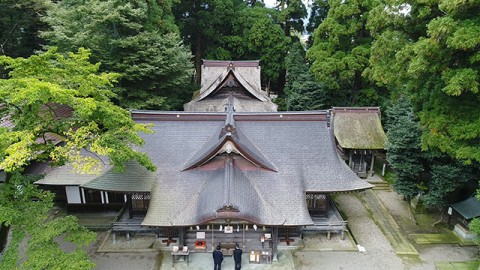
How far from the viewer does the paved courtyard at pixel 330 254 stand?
14.2 m

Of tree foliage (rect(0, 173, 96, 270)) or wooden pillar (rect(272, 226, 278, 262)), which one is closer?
tree foliage (rect(0, 173, 96, 270))

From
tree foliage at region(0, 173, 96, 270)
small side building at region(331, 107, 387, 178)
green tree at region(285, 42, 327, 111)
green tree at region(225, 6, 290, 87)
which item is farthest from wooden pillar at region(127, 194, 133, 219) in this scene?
green tree at region(225, 6, 290, 87)

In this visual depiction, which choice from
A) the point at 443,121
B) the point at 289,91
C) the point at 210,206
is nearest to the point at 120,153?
the point at 210,206

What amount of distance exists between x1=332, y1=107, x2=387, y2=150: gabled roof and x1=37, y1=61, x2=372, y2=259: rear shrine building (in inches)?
246

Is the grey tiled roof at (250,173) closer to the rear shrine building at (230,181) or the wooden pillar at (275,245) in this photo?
the rear shrine building at (230,181)

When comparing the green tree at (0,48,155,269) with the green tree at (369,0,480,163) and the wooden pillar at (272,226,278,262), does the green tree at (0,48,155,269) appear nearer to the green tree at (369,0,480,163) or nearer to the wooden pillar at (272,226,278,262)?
the wooden pillar at (272,226,278,262)

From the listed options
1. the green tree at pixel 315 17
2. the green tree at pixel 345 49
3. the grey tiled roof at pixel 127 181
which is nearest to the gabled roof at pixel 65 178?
the grey tiled roof at pixel 127 181

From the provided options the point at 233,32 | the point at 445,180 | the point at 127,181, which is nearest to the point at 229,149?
the point at 127,181

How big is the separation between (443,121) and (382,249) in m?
6.45

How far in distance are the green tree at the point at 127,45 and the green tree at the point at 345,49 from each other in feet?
38.2

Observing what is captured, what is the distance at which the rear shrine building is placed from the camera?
13898 millimetres

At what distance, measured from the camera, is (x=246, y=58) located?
3850 cm

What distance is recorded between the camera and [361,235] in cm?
1647

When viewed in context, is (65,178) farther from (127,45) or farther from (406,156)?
(406,156)
